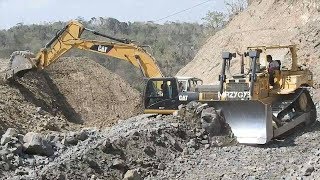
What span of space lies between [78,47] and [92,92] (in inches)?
155

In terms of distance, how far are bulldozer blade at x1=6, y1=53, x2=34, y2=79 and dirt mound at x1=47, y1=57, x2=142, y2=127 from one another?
2025 millimetres

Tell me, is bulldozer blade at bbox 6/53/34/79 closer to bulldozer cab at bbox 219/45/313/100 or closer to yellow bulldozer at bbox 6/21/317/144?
yellow bulldozer at bbox 6/21/317/144

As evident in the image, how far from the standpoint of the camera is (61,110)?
59.6ft

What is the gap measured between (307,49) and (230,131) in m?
8.95

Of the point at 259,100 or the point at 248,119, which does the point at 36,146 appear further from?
the point at 259,100

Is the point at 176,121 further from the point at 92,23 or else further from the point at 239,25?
the point at 92,23

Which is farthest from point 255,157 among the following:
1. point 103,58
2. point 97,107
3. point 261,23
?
point 103,58

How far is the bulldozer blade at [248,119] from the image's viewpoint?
11207 millimetres

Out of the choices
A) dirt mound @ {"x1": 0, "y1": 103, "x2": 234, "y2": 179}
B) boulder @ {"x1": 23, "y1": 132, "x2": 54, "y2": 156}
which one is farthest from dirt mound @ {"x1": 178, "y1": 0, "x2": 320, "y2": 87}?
boulder @ {"x1": 23, "y1": 132, "x2": 54, "y2": 156}

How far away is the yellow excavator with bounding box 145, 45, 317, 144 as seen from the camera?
11.4m

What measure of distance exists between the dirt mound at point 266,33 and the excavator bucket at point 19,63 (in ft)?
23.7

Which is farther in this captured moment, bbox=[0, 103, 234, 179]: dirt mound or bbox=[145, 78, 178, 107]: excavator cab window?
bbox=[145, 78, 178, 107]: excavator cab window

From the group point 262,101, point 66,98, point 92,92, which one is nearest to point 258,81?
point 262,101

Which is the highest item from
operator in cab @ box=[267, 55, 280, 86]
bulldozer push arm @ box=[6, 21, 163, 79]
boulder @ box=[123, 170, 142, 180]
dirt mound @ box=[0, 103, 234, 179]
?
bulldozer push arm @ box=[6, 21, 163, 79]
